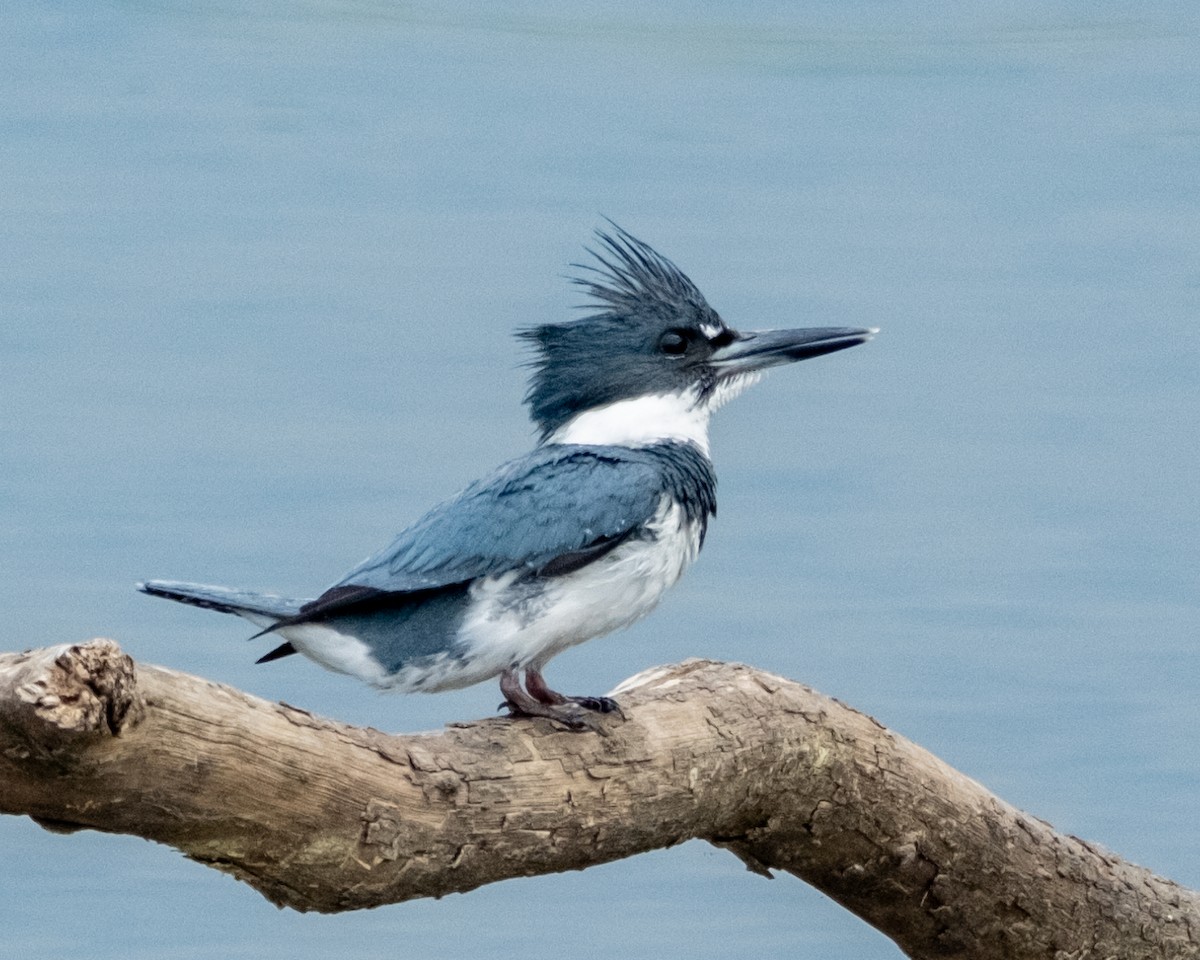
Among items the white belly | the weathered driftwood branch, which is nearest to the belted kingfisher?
the white belly

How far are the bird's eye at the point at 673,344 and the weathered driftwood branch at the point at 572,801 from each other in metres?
0.64

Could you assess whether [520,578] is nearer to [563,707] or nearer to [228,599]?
[563,707]

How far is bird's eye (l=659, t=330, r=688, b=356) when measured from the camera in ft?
11.6

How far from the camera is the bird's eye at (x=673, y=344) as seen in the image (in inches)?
139

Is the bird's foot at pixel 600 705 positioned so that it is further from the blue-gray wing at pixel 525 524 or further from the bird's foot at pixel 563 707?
the blue-gray wing at pixel 525 524

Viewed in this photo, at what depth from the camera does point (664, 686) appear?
3373 mm

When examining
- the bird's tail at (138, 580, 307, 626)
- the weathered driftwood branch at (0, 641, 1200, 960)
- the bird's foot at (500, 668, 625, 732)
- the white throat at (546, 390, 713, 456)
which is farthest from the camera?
the white throat at (546, 390, 713, 456)

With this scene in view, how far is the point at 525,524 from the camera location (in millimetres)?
3119

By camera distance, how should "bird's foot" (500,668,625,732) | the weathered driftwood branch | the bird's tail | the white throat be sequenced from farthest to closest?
1. the white throat
2. "bird's foot" (500,668,625,732)
3. the bird's tail
4. the weathered driftwood branch

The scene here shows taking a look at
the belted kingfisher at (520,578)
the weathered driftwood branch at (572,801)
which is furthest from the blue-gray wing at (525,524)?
the weathered driftwood branch at (572,801)

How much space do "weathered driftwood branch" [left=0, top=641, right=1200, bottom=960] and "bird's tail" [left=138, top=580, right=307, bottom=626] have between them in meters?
0.36

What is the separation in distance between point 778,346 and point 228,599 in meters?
1.29

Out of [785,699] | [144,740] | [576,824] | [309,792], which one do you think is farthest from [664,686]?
[144,740]

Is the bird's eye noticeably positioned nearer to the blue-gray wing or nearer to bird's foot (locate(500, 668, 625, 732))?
the blue-gray wing
